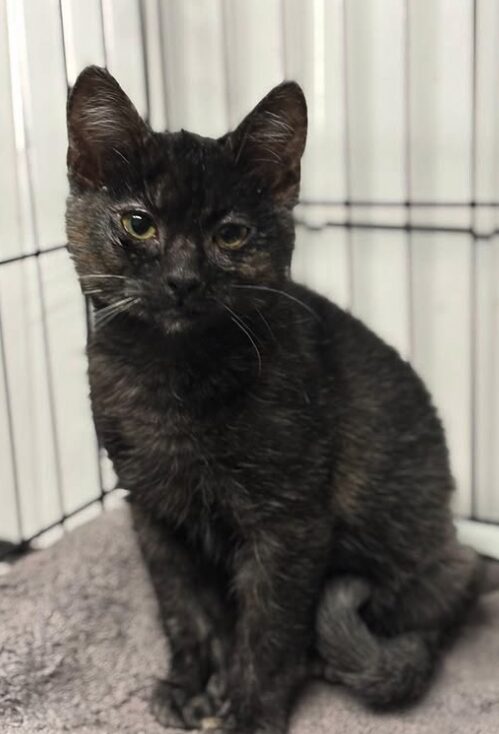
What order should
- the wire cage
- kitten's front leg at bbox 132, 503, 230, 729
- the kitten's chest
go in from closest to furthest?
1. the kitten's chest
2. kitten's front leg at bbox 132, 503, 230, 729
3. the wire cage

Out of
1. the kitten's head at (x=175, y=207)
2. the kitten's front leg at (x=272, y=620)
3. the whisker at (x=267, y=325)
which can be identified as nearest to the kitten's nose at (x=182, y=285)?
the kitten's head at (x=175, y=207)

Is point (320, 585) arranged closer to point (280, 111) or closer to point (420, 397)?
point (420, 397)

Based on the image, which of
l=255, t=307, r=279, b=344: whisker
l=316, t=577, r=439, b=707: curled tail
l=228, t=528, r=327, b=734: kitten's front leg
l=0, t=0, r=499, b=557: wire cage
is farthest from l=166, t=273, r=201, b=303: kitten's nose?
l=0, t=0, r=499, b=557: wire cage

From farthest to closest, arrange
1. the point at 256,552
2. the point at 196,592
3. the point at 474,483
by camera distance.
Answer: the point at 474,483
the point at 196,592
the point at 256,552

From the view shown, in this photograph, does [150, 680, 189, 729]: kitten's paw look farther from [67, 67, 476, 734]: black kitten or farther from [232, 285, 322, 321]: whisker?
[232, 285, 322, 321]: whisker

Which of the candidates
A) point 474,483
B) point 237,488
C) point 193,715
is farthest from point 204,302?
point 474,483

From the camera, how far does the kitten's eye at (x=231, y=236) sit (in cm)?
89

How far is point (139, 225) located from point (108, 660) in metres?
0.56

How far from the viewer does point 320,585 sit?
3.39 ft

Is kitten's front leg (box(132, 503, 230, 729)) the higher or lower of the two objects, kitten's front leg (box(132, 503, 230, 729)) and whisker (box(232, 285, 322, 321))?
the lower

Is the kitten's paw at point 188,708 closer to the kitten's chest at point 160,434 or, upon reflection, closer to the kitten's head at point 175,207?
the kitten's chest at point 160,434

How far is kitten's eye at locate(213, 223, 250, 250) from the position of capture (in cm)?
89

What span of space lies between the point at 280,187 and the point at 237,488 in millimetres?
317

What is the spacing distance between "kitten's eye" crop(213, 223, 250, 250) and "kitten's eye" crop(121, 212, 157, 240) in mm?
63
